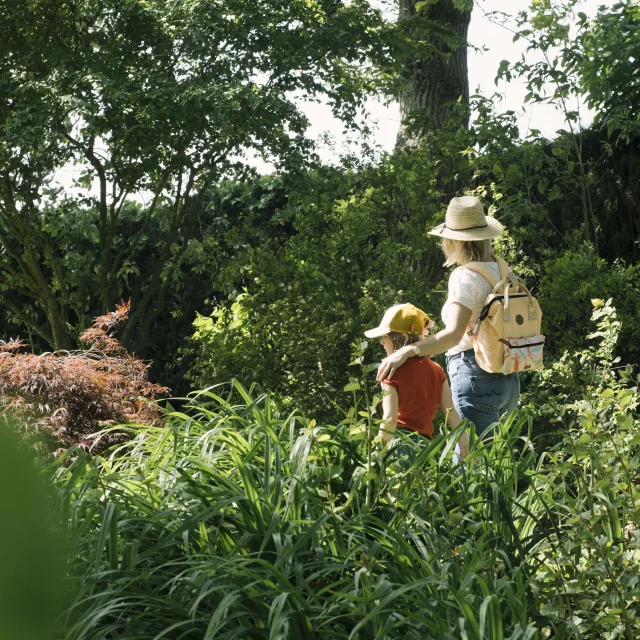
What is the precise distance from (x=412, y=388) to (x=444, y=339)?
1.48 feet

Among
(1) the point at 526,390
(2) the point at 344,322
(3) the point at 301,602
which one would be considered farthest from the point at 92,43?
(3) the point at 301,602

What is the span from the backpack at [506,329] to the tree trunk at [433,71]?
419 centimetres

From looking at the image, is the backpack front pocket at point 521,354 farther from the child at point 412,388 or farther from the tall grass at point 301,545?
the tall grass at point 301,545

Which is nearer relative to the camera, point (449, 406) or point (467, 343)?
point (467, 343)

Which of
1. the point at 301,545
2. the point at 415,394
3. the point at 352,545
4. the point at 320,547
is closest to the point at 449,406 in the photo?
the point at 415,394

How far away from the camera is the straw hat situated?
4.66 m

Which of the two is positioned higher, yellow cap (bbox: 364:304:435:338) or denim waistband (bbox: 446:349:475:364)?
yellow cap (bbox: 364:304:435:338)

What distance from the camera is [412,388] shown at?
4.63m

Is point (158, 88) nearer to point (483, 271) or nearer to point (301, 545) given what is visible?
point (483, 271)

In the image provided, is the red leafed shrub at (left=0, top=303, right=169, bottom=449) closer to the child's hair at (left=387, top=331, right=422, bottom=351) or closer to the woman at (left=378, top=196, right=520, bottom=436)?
the child's hair at (left=387, top=331, right=422, bottom=351)

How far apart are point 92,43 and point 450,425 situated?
16.4ft

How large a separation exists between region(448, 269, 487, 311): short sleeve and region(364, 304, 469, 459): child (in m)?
0.38

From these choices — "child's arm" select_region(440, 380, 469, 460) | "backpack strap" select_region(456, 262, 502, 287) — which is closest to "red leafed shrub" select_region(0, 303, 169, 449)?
"child's arm" select_region(440, 380, 469, 460)

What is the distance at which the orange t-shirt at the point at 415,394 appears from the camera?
15.2 ft
